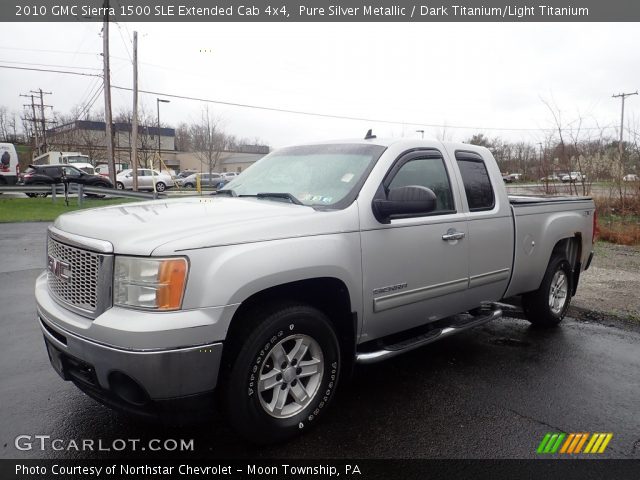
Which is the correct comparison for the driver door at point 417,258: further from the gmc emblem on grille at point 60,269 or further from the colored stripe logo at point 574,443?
the gmc emblem on grille at point 60,269

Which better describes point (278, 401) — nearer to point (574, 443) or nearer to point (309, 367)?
point (309, 367)

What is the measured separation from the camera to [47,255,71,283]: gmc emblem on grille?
2.86 metres

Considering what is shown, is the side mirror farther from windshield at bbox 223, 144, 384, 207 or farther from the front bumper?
the front bumper

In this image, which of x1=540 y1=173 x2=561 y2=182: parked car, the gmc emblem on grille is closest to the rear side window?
the gmc emblem on grille

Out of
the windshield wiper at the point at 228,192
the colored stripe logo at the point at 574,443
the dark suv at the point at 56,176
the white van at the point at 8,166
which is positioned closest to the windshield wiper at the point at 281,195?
the windshield wiper at the point at 228,192

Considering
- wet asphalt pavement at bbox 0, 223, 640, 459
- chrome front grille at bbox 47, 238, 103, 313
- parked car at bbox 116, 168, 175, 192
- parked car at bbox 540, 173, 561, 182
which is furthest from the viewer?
parked car at bbox 116, 168, 175, 192

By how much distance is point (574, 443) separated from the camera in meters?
3.01

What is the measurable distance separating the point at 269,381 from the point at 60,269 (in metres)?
1.50

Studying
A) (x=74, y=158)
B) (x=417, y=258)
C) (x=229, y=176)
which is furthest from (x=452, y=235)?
(x=74, y=158)

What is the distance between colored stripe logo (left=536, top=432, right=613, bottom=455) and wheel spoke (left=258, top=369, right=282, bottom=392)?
170 cm

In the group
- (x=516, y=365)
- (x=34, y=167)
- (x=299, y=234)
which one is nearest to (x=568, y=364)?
(x=516, y=365)

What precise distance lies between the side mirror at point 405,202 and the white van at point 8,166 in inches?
1130

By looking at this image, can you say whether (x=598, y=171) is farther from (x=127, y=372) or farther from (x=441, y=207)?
(x=127, y=372)

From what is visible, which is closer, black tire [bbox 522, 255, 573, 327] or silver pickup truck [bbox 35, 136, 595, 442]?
silver pickup truck [bbox 35, 136, 595, 442]
